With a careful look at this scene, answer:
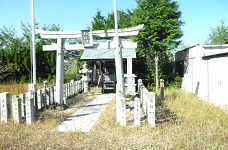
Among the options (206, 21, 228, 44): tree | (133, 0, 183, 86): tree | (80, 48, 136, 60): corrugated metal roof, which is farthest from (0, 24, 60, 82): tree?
(206, 21, 228, 44): tree

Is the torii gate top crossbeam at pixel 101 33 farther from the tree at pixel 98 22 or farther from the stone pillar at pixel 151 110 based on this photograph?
the tree at pixel 98 22

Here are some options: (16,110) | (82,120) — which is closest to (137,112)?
(82,120)

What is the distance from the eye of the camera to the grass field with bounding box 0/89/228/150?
582 centimetres

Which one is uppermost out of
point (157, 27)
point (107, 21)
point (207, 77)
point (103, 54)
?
point (107, 21)

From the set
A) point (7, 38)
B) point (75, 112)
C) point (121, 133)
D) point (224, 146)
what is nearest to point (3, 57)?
point (7, 38)

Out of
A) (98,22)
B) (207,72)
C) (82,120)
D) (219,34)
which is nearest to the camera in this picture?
(82,120)

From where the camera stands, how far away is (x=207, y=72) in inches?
506

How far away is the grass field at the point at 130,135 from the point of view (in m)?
5.82

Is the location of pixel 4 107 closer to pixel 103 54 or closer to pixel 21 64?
pixel 103 54

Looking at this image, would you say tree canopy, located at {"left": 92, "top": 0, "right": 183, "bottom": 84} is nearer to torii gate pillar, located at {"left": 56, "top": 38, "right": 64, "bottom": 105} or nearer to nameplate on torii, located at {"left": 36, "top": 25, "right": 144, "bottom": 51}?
nameplate on torii, located at {"left": 36, "top": 25, "right": 144, "bottom": 51}

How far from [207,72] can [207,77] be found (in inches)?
9.5

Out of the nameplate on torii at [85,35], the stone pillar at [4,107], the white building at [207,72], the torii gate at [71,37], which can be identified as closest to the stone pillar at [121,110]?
the torii gate at [71,37]

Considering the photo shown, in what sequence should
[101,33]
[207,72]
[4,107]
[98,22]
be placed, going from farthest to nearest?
[98,22] < [207,72] < [101,33] < [4,107]

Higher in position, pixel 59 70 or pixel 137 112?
pixel 59 70
